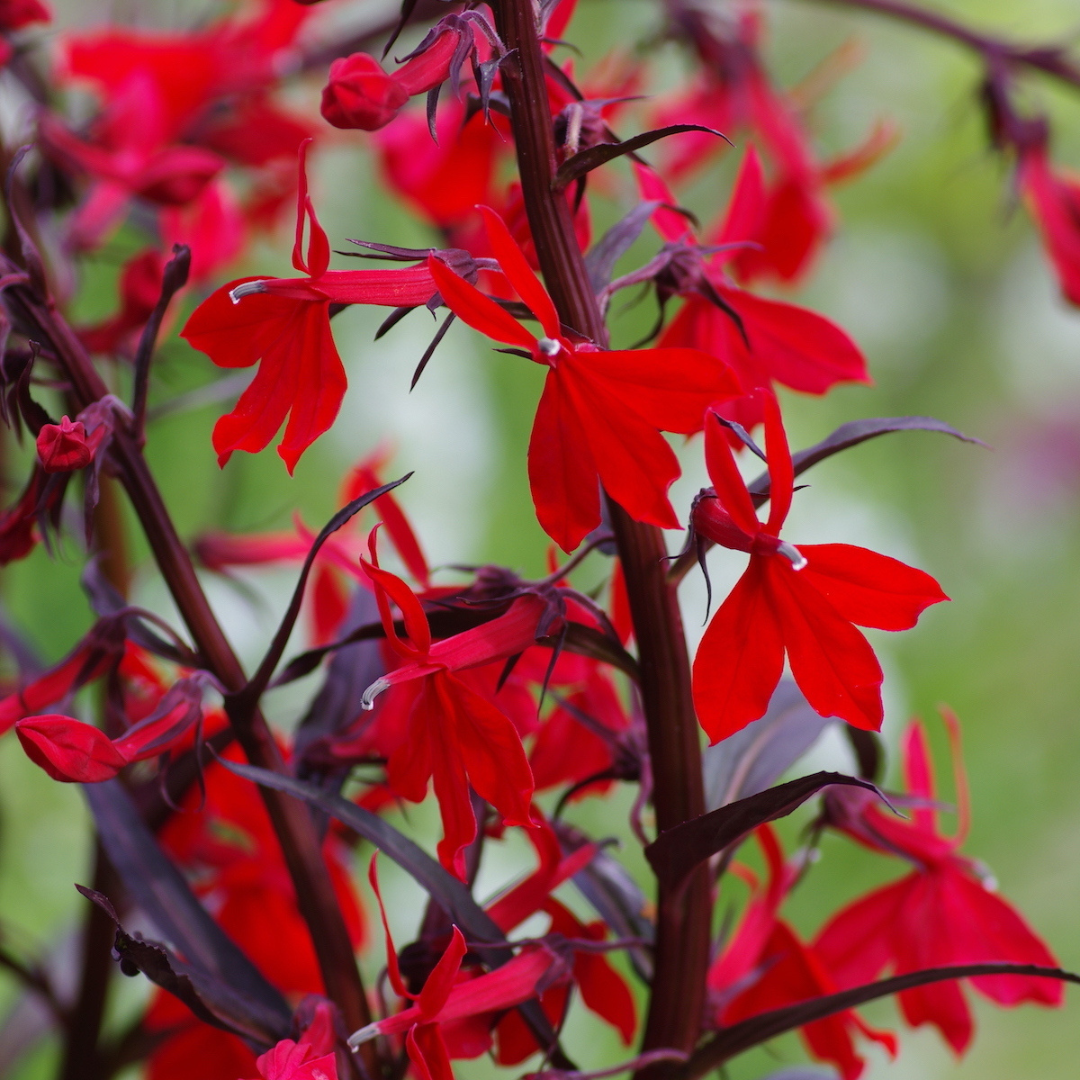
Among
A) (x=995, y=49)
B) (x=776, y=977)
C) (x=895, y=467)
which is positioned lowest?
(x=895, y=467)

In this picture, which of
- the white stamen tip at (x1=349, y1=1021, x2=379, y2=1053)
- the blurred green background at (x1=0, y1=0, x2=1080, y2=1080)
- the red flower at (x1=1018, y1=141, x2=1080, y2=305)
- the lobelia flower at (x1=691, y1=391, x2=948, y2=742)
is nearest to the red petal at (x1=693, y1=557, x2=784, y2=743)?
the lobelia flower at (x1=691, y1=391, x2=948, y2=742)

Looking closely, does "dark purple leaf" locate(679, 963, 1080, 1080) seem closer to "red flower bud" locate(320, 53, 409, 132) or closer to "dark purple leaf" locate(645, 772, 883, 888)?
"dark purple leaf" locate(645, 772, 883, 888)

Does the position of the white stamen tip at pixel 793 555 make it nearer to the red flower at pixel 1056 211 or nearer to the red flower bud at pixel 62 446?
the red flower bud at pixel 62 446

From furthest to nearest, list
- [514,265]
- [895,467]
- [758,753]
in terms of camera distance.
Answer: [895,467] → [758,753] → [514,265]

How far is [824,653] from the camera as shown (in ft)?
0.76

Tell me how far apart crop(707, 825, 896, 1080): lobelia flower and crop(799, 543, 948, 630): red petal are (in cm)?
12

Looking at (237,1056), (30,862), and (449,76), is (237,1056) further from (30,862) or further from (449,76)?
(30,862)

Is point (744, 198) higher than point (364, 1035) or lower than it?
higher

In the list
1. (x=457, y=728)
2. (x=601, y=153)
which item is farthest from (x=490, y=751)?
(x=601, y=153)

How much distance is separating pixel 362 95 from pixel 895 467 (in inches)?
42.7

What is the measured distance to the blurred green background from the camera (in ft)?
2.94

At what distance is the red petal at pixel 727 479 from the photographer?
0.69 ft

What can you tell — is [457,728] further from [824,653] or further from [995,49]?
[995,49]

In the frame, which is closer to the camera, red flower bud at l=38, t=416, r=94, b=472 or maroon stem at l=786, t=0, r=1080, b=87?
red flower bud at l=38, t=416, r=94, b=472
